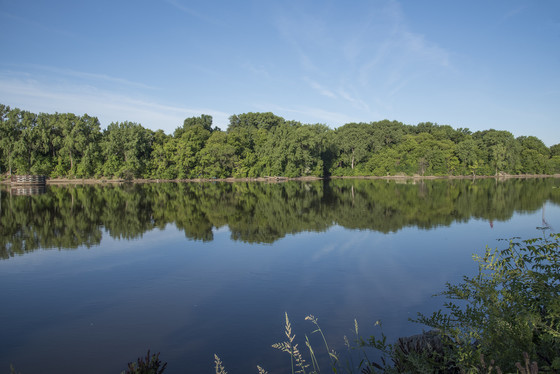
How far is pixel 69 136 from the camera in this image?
70.2 metres

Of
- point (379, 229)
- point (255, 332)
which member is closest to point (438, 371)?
point (255, 332)

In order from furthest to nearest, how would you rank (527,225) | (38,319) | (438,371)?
(527,225), (38,319), (438,371)

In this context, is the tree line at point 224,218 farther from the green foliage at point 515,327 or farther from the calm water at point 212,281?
the green foliage at point 515,327

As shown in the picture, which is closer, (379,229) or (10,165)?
(379,229)

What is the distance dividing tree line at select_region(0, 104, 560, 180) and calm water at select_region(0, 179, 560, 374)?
2085 inches

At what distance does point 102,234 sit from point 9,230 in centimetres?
524

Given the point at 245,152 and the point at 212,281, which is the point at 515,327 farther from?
the point at 245,152

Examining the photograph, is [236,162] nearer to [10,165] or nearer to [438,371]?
[10,165]

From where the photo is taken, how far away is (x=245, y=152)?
76750 millimetres

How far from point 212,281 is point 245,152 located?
221 ft

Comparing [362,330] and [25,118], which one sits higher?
[25,118]

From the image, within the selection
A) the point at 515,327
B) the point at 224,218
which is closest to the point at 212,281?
the point at 515,327

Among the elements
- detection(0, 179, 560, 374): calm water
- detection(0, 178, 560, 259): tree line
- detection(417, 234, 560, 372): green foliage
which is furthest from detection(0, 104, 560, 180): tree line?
detection(417, 234, 560, 372): green foliage

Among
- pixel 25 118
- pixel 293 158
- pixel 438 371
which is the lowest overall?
pixel 438 371
